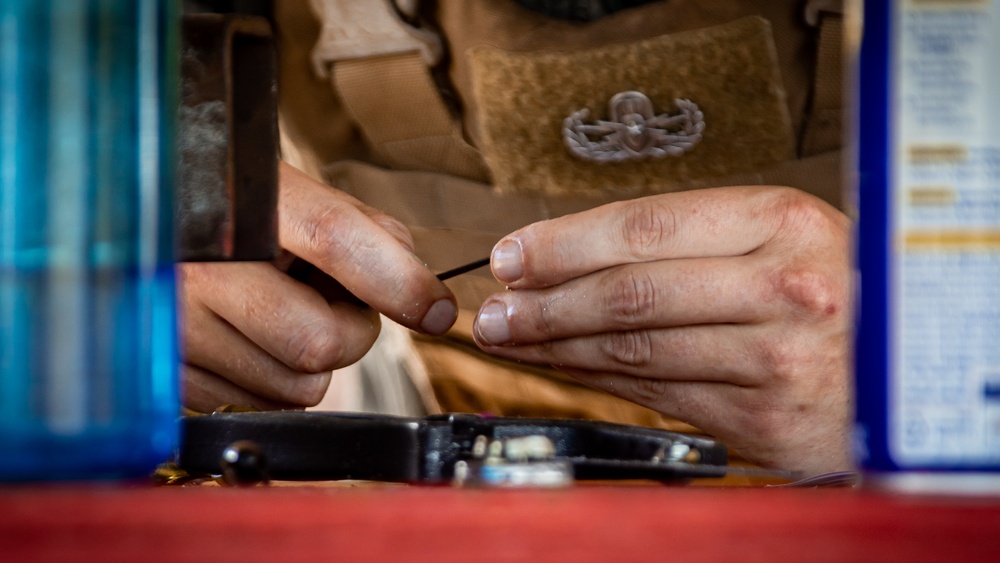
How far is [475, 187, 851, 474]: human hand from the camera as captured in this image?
35.4 inches

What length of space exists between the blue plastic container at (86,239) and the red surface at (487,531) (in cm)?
7

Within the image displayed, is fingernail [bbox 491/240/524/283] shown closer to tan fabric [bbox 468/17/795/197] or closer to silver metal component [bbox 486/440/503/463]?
tan fabric [bbox 468/17/795/197]

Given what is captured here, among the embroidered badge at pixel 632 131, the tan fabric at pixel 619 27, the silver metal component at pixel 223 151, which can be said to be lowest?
the silver metal component at pixel 223 151

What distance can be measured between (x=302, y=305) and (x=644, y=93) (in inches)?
19.8

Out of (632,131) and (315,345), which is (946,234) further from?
(632,131)

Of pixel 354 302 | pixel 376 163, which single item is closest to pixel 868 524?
pixel 354 302

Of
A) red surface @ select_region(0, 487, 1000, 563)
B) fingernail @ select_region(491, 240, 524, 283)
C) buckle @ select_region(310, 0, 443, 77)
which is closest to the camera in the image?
red surface @ select_region(0, 487, 1000, 563)

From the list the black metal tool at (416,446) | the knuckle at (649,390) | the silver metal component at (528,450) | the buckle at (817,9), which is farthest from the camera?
the buckle at (817,9)

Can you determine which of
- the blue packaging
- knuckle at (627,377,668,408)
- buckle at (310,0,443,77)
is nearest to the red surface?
the blue packaging

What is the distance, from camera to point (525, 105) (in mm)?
1237

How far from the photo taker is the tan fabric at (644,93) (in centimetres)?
117

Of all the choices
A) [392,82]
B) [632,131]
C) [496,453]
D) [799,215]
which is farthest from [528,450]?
[392,82]

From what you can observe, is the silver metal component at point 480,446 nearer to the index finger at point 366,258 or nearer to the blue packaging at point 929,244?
the blue packaging at point 929,244

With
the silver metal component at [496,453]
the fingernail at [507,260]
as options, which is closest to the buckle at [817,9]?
the fingernail at [507,260]
